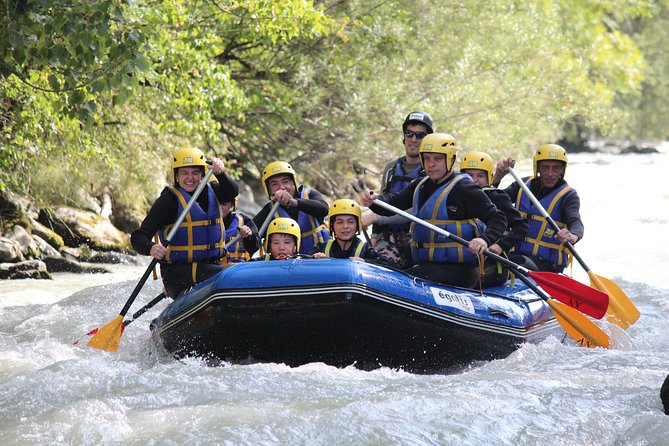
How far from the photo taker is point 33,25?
20.3 feet

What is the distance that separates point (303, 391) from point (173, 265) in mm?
1756

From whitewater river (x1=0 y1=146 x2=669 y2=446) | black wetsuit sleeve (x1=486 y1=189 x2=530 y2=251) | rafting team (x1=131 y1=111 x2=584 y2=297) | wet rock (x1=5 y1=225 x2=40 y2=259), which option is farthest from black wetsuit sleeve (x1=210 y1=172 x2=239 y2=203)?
wet rock (x1=5 y1=225 x2=40 y2=259)

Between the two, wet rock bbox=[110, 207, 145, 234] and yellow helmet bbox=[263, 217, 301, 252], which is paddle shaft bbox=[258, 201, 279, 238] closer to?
yellow helmet bbox=[263, 217, 301, 252]

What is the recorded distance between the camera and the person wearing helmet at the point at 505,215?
650 centimetres

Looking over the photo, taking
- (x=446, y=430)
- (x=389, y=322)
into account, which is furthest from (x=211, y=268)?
(x=446, y=430)

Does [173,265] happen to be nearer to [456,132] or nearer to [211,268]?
[211,268]

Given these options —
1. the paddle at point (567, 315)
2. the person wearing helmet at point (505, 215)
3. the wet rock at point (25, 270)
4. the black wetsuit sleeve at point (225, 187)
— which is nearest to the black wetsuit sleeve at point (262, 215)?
the black wetsuit sleeve at point (225, 187)

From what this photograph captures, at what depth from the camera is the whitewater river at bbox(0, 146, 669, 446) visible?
14.5 feet

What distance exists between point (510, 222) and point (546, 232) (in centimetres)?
96

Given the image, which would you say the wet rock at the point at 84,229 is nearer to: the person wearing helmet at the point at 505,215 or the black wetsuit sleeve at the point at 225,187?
the black wetsuit sleeve at the point at 225,187

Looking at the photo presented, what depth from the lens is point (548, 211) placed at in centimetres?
758

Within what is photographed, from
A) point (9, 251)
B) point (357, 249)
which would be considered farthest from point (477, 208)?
point (9, 251)

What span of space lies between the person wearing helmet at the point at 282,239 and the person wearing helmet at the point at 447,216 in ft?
1.74

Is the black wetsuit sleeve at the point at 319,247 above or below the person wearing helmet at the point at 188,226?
below
